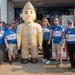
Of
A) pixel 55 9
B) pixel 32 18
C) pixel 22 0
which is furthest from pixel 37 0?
pixel 32 18

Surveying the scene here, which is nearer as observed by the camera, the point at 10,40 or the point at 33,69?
the point at 33,69

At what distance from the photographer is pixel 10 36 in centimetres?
844

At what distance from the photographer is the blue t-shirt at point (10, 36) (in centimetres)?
837

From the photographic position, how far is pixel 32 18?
28.0ft

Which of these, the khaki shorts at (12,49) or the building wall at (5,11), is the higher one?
the building wall at (5,11)

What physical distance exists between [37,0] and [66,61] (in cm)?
963

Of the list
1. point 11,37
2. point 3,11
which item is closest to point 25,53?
point 11,37

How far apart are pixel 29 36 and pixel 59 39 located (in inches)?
44.3

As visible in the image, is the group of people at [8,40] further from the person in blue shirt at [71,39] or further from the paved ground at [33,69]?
the person in blue shirt at [71,39]

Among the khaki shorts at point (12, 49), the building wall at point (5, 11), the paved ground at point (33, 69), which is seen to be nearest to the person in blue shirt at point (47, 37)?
the paved ground at point (33, 69)

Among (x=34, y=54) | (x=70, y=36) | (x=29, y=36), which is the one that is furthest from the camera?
(x=34, y=54)

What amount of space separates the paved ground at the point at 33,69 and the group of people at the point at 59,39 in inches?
12.1

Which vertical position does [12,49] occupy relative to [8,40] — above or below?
below

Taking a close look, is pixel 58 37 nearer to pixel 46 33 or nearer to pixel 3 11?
pixel 46 33
